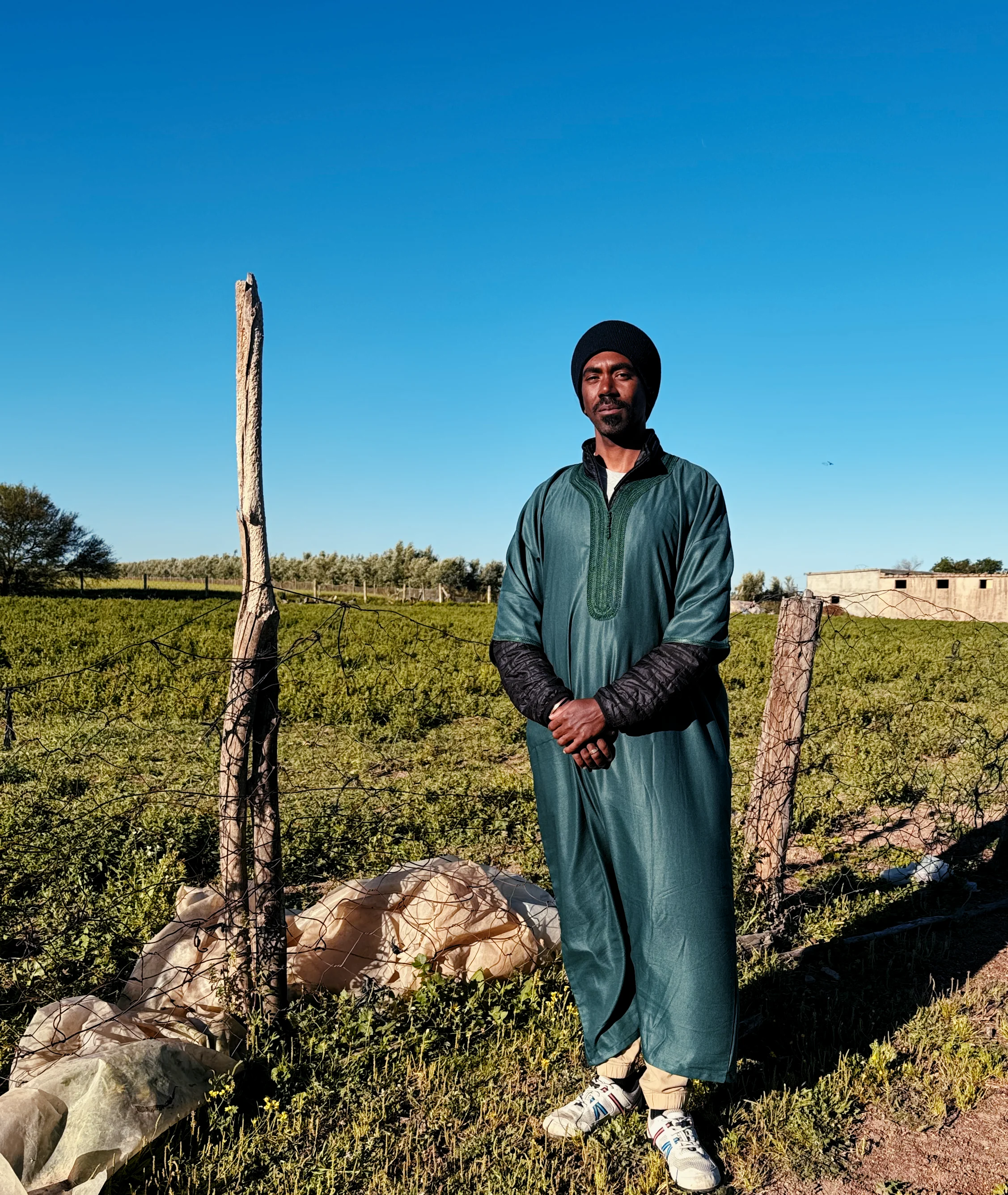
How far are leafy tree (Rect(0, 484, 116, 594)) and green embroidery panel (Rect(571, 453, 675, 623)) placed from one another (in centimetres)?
5580

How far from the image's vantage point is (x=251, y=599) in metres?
2.74

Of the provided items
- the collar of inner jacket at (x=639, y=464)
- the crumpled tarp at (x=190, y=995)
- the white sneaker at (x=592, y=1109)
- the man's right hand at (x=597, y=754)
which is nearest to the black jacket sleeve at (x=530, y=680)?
the man's right hand at (x=597, y=754)

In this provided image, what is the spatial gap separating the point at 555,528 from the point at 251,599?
1.03 m

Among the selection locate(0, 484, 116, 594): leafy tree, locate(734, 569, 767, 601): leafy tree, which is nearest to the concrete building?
locate(734, 569, 767, 601): leafy tree

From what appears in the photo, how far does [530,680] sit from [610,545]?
1.45 ft

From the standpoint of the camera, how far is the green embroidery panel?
2.33m

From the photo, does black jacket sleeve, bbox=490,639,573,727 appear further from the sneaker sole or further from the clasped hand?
the sneaker sole

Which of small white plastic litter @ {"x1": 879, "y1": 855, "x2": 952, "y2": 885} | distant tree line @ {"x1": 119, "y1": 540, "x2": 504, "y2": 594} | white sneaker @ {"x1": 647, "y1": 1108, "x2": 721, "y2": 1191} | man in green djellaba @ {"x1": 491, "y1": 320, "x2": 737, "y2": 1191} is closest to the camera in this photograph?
white sneaker @ {"x1": 647, "y1": 1108, "x2": 721, "y2": 1191}

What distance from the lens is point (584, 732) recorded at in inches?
88.4

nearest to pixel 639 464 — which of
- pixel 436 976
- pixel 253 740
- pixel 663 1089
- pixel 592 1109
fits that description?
pixel 253 740

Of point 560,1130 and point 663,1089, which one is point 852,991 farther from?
point 560,1130

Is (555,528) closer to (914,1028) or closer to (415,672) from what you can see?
(914,1028)

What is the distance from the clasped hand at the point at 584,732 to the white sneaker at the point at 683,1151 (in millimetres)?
985

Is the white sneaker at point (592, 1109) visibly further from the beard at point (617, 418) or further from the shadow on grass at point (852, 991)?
the beard at point (617, 418)
